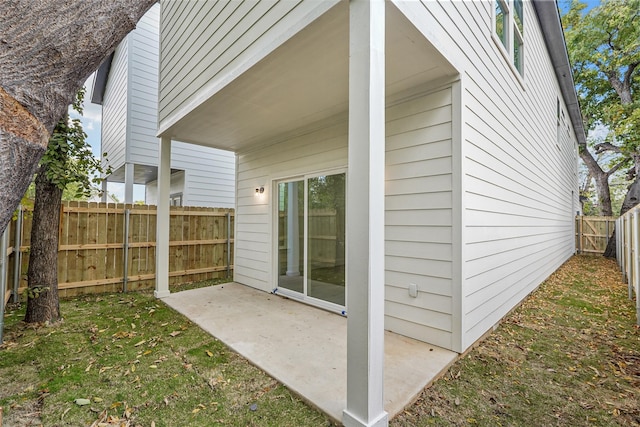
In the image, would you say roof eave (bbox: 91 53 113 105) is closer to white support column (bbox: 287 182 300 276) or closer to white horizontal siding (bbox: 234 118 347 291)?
white horizontal siding (bbox: 234 118 347 291)

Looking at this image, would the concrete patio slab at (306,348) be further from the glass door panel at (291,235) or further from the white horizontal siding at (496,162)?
the white horizontal siding at (496,162)

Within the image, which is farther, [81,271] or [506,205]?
[81,271]

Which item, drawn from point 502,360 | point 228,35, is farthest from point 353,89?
point 502,360

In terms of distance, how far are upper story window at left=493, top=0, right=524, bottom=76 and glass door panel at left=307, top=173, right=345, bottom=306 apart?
10.1ft

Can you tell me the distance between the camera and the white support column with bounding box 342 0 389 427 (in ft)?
6.36

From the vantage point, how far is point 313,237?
4.66m

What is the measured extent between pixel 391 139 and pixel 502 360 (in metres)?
2.65

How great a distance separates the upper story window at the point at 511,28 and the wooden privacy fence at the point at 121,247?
6100mm

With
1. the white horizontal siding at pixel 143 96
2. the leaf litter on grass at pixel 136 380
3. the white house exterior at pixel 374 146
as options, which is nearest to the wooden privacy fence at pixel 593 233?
the white house exterior at pixel 374 146

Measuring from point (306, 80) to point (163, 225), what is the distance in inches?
147

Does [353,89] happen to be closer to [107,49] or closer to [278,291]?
[107,49]

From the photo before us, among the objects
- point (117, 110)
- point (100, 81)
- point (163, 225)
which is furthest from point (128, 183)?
point (100, 81)

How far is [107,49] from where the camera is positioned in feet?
3.94

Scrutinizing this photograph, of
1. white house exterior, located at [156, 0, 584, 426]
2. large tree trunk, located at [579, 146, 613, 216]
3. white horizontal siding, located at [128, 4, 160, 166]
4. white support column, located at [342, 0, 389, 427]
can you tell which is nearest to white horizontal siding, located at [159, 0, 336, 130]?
white house exterior, located at [156, 0, 584, 426]
